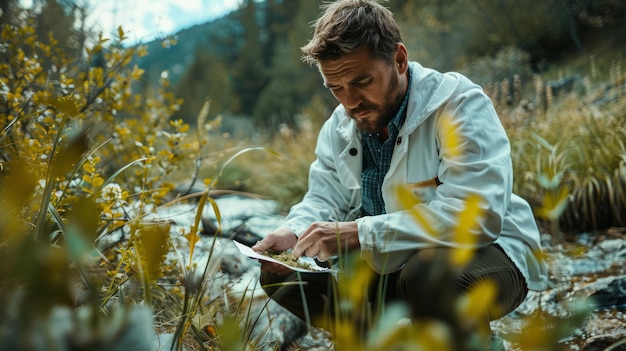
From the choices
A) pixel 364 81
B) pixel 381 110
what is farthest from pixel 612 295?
pixel 364 81

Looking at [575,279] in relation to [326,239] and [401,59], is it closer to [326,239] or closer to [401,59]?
[401,59]

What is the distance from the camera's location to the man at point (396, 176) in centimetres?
155

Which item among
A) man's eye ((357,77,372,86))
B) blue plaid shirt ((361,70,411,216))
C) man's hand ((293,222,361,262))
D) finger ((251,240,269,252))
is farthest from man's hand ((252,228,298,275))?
man's eye ((357,77,372,86))

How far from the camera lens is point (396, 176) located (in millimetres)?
1824

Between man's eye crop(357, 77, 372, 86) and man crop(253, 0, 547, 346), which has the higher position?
man's eye crop(357, 77, 372, 86)

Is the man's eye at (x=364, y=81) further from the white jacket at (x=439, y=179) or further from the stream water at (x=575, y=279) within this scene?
the stream water at (x=575, y=279)

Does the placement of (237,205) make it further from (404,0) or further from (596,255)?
(404,0)

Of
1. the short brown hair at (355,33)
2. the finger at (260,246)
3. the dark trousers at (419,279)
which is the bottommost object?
the dark trousers at (419,279)

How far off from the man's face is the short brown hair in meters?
0.02

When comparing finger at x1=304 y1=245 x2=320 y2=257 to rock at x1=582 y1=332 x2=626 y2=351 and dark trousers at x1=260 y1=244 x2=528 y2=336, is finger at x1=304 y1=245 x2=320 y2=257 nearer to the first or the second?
dark trousers at x1=260 y1=244 x2=528 y2=336

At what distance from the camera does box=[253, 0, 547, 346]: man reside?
155 cm

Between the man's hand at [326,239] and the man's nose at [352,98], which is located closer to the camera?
the man's hand at [326,239]

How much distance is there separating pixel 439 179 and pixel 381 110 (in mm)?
298

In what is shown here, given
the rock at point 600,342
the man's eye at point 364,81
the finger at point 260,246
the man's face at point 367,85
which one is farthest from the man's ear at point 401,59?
the rock at point 600,342
